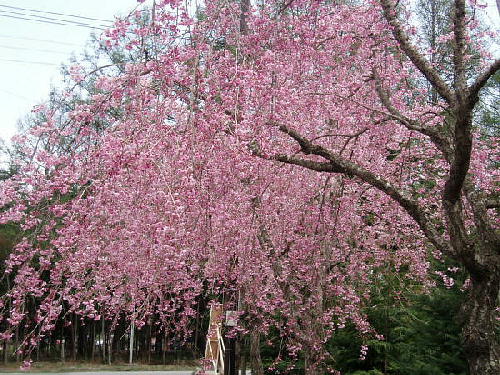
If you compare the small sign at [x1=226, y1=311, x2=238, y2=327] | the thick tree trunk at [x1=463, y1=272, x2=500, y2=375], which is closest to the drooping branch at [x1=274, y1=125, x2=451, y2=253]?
the thick tree trunk at [x1=463, y1=272, x2=500, y2=375]

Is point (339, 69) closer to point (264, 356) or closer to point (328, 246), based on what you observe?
point (328, 246)

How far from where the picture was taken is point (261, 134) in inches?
179

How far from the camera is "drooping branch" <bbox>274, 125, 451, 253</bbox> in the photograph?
4.57m

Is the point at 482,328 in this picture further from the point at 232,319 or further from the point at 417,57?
the point at 232,319

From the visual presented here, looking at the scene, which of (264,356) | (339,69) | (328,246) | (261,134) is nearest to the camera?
(261,134)

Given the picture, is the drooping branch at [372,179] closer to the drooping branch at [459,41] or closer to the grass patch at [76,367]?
the drooping branch at [459,41]

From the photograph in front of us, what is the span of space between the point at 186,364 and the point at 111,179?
2122cm

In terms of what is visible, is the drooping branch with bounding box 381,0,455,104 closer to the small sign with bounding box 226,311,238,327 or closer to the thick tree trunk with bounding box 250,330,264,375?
the small sign with bounding box 226,311,238,327

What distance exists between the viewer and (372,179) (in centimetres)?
481

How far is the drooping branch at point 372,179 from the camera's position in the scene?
457 centimetres

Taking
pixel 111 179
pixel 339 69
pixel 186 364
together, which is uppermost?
pixel 339 69

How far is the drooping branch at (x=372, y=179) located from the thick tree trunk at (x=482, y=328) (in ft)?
1.44

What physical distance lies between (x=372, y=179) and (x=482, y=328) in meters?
1.60

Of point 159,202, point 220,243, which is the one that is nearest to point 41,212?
point 159,202
